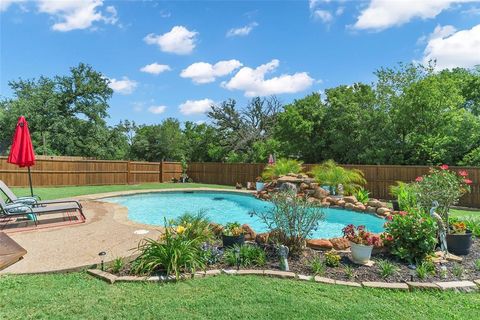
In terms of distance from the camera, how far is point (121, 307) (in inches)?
128

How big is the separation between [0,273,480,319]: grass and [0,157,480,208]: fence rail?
33.6 feet

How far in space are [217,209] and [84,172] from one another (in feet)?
30.7

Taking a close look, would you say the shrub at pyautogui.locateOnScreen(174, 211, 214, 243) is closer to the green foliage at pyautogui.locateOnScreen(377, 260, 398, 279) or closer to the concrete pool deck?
the concrete pool deck

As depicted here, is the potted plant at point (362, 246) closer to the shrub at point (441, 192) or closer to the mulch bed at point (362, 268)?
the mulch bed at point (362, 268)

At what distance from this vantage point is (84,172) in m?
17.9

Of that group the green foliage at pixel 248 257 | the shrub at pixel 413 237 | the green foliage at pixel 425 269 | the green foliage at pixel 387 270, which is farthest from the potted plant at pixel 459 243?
the green foliage at pixel 248 257

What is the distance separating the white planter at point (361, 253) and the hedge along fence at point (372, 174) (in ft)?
30.2

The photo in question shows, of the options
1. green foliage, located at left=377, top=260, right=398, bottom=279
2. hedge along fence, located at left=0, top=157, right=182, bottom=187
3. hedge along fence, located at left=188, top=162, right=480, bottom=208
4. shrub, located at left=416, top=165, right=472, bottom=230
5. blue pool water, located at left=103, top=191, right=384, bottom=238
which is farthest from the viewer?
hedge along fence, located at left=0, top=157, right=182, bottom=187

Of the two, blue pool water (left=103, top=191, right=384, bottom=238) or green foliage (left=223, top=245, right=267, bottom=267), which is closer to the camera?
green foliage (left=223, top=245, right=267, bottom=267)

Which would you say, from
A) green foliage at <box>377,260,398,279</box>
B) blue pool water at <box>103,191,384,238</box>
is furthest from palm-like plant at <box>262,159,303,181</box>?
green foliage at <box>377,260,398,279</box>

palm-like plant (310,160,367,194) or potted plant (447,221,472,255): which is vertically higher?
palm-like plant (310,160,367,194)

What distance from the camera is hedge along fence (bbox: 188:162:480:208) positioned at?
38.1 ft

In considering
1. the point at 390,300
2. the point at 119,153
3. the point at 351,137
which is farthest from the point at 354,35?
the point at 119,153

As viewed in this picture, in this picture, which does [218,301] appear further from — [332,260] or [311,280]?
[332,260]
